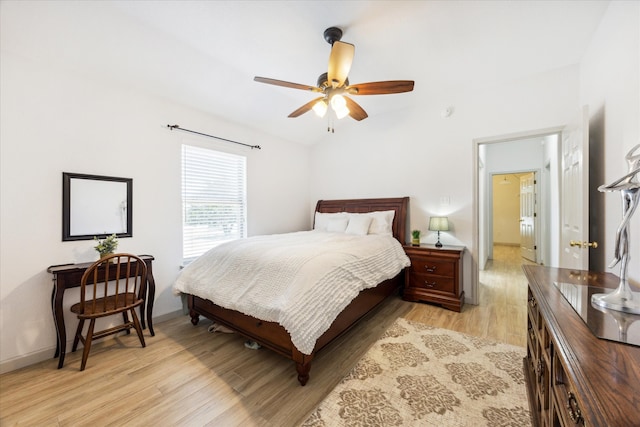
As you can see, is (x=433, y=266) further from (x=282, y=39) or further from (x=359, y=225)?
(x=282, y=39)

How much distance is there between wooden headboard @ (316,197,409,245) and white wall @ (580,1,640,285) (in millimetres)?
1943

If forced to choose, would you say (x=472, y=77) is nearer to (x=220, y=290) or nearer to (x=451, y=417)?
(x=451, y=417)

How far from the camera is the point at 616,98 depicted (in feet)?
5.90

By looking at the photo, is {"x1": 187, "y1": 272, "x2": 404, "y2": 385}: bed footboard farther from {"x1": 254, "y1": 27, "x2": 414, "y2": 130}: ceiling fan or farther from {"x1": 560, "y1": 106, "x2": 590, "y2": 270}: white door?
{"x1": 254, "y1": 27, "x2": 414, "y2": 130}: ceiling fan

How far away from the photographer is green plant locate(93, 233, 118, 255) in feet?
7.70

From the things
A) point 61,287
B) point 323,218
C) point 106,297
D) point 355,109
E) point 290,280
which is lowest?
point 106,297

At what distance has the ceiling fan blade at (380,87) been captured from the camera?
218 cm

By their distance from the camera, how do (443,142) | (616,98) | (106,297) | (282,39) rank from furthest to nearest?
1. (443,142)
2. (282,39)
3. (106,297)
4. (616,98)

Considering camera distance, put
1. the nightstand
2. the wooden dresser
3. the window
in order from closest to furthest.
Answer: the wooden dresser
the nightstand
the window

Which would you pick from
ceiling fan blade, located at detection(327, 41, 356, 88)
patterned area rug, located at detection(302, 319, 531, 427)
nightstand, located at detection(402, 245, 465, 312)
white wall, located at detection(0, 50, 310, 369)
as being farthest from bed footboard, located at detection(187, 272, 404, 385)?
ceiling fan blade, located at detection(327, 41, 356, 88)

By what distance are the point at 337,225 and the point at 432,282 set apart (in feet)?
5.09

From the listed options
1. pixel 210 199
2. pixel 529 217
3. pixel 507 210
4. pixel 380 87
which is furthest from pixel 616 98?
pixel 507 210

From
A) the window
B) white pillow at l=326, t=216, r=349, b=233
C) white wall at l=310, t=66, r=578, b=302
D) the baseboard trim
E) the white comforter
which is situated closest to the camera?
the white comforter

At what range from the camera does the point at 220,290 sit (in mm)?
2340
